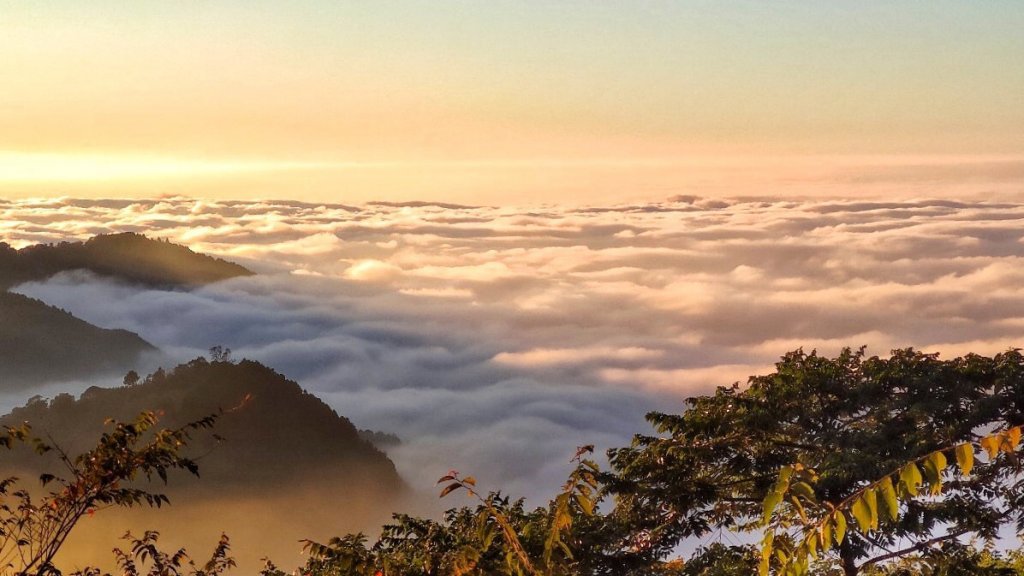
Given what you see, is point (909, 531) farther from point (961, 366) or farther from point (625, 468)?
point (625, 468)

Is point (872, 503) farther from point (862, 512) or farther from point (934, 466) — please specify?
point (934, 466)

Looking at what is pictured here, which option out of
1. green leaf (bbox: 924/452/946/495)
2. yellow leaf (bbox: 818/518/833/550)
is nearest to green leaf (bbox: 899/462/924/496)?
green leaf (bbox: 924/452/946/495)

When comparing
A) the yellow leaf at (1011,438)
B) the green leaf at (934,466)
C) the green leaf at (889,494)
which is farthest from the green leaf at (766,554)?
the yellow leaf at (1011,438)

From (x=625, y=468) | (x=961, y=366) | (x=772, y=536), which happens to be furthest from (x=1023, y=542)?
(x=772, y=536)

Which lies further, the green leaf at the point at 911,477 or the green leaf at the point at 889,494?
the green leaf at the point at 911,477

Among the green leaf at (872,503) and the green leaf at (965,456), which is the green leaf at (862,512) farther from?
the green leaf at (965,456)

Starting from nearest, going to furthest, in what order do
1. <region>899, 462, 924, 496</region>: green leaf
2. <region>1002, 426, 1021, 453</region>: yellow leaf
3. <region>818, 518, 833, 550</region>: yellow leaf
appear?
<region>899, 462, 924, 496</region>: green leaf
<region>1002, 426, 1021, 453</region>: yellow leaf
<region>818, 518, 833, 550</region>: yellow leaf

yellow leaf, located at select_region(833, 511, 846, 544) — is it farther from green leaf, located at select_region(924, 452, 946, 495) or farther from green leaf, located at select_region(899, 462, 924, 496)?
green leaf, located at select_region(924, 452, 946, 495)
